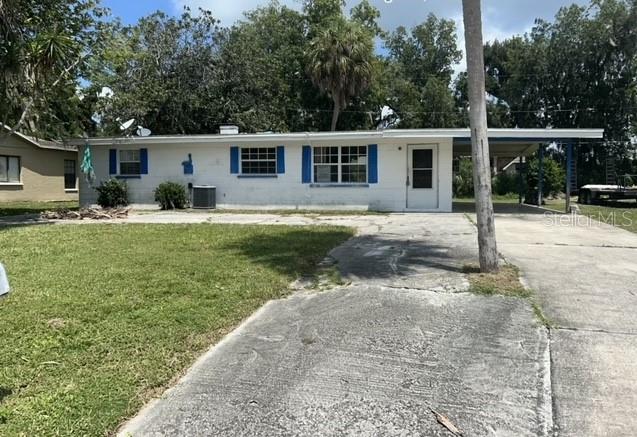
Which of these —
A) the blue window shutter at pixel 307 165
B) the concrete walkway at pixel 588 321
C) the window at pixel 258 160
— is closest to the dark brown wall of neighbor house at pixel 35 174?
the window at pixel 258 160

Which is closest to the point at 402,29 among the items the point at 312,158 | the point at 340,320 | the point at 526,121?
the point at 526,121

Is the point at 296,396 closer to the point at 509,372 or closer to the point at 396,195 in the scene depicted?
the point at 509,372

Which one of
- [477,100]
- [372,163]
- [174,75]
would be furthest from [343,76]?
[477,100]

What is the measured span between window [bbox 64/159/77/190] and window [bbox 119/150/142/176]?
988cm

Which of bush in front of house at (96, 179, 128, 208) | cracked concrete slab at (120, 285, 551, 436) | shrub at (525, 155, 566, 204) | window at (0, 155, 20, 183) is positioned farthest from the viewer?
window at (0, 155, 20, 183)

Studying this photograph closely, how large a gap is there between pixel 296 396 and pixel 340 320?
5.01 feet

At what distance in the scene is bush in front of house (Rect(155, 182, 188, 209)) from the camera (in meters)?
17.9

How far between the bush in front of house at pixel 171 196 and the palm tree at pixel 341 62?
1258cm

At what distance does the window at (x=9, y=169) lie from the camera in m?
23.9

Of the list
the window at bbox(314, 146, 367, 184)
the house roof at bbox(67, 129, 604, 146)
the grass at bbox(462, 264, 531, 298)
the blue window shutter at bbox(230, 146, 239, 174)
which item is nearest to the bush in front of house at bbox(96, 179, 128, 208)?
the house roof at bbox(67, 129, 604, 146)

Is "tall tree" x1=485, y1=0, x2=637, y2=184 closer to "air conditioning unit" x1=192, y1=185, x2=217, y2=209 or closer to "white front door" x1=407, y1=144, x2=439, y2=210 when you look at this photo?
"white front door" x1=407, y1=144, x2=439, y2=210

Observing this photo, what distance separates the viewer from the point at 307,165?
17531 millimetres

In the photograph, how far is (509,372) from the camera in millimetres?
3584

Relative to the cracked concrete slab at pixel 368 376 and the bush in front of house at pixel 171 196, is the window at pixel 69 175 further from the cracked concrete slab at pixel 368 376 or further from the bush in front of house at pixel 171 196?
the cracked concrete slab at pixel 368 376
